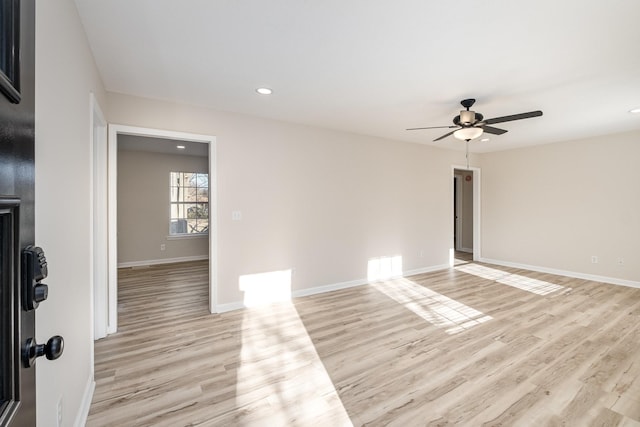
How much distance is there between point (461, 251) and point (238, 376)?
721 cm

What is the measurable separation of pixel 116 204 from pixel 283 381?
97.3 inches

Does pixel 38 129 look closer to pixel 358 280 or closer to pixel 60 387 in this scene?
pixel 60 387

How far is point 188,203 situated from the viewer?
22.9ft

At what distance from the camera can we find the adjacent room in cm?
182

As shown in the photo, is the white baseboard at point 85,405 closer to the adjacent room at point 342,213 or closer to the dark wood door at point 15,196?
the adjacent room at point 342,213

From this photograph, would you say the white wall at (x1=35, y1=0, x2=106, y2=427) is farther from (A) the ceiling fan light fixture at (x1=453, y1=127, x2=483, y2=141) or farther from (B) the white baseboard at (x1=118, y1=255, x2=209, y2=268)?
(B) the white baseboard at (x1=118, y1=255, x2=209, y2=268)

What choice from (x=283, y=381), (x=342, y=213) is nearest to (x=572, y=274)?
(x=342, y=213)

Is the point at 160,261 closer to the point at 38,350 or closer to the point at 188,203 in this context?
the point at 188,203

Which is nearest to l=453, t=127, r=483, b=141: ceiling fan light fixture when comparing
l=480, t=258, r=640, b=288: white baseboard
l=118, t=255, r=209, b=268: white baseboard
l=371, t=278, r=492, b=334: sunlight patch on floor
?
l=371, t=278, r=492, b=334: sunlight patch on floor

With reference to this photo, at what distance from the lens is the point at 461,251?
26.1 ft

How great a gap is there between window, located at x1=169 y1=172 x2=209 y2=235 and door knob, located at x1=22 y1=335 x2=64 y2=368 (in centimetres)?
628

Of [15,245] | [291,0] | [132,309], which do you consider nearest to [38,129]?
[15,245]

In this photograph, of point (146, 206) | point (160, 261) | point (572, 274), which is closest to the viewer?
point (572, 274)

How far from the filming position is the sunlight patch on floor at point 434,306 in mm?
3250
